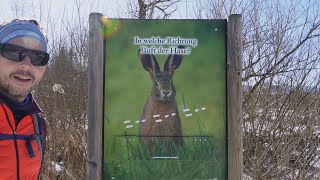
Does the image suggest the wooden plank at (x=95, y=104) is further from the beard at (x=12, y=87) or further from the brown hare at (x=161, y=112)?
the beard at (x=12, y=87)

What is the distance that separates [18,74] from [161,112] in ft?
5.33

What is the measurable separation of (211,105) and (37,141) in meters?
1.64

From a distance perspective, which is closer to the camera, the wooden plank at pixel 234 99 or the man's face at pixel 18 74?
the man's face at pixel 18 74

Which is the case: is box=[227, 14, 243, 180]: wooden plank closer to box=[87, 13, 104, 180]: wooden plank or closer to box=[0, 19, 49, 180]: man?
box=[87, 13, 104, 180]: wooden plank

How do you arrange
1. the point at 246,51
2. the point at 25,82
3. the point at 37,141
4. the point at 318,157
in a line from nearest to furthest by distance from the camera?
the point at 25,82
the point at 37,141
the point at 318,157
the point at 246,51

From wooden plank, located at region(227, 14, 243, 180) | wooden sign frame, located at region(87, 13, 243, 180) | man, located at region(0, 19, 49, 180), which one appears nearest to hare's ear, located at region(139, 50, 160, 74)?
wooden sign frame, located at region(87, 13, 243, 180)

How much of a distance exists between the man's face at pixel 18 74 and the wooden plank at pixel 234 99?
179 centimetres

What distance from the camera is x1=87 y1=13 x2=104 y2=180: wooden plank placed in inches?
120

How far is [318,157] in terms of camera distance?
204 inches

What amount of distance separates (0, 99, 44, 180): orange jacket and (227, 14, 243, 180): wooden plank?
1723 mm

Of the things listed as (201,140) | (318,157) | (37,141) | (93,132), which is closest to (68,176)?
(93,132)

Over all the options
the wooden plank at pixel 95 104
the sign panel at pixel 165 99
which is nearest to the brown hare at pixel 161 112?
the sign panel at pixel 165 99

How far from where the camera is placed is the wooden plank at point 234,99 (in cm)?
308

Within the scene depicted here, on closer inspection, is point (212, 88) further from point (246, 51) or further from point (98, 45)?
point (246, 51)
